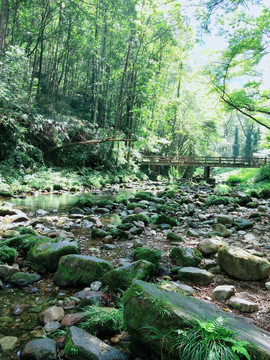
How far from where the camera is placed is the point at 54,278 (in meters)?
2.83

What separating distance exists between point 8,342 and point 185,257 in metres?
2.25

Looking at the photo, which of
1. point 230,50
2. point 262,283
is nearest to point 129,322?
point 262,283

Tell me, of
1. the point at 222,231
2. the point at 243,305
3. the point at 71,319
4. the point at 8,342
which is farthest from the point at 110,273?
the point at 222,231

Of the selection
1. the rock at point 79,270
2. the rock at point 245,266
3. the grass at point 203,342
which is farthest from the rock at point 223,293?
the rock at point 79,270

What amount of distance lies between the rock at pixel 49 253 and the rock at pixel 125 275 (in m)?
0.78

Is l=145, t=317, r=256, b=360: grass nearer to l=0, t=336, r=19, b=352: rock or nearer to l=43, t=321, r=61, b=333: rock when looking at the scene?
l=43, t=321, r=61, b=333: rock

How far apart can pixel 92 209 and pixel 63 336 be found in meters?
5.95

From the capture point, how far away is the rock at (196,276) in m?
2.84

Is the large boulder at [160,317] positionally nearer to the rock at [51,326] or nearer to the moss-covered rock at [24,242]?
the rock at [51,326]

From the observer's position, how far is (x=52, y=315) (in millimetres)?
2127

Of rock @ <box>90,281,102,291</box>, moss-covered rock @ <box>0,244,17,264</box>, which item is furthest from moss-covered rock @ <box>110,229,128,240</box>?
rock @ <box>90,281,102,291</box>

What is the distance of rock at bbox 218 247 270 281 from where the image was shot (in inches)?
113

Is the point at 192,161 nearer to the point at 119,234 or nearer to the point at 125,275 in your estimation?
the point at 119,234

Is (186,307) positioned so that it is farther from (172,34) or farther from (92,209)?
(172,34)
